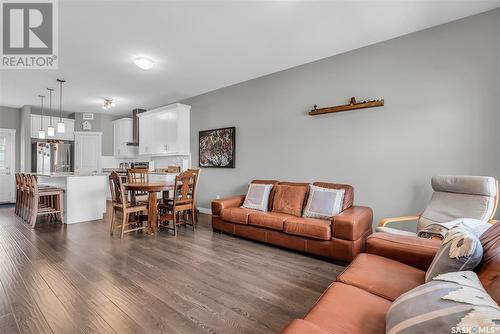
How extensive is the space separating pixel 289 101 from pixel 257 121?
0.76 m

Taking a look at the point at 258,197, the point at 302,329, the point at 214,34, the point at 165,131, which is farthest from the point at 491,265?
the point at 165,131

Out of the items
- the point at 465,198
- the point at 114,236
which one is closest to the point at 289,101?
the point at 465,198

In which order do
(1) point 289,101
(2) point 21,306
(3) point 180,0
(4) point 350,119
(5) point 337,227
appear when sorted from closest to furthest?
(2) point 21,306, (3) point 180,0, (5) point 337,227, (4) point 350,119, (1) point 289,101

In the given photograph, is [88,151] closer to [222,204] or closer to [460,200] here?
[222,204]

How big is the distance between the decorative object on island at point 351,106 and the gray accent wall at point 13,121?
27.3 ft

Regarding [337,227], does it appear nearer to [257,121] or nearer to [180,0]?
[257,121]

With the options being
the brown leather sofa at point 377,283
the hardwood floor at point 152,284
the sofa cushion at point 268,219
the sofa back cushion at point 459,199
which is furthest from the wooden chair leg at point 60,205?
the sofa back cushion at point 459,199

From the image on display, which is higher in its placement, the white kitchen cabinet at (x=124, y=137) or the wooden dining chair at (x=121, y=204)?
the white kitchen cabinet at (x=124, y=137)

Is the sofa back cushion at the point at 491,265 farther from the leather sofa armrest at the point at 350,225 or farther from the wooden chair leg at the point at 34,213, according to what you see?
the wooden chair leg at the point at 34,213

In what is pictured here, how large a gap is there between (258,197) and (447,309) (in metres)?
3.12

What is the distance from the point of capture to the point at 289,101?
423 centimetres

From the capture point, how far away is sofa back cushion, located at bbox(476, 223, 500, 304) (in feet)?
3.11

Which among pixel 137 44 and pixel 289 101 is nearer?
pixel 137 44

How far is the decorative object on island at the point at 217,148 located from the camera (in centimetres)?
508
